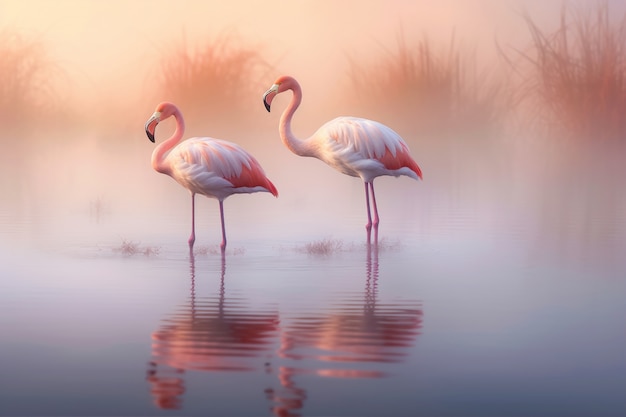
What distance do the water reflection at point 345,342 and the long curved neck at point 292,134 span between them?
3.25 metres

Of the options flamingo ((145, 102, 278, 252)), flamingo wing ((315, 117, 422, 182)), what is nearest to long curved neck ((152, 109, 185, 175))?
flamingo ((145, 102, 278, 252))

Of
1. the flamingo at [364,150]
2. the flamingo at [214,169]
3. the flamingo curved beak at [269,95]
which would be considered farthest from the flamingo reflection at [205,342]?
the flamingo curved beak at [269,95]

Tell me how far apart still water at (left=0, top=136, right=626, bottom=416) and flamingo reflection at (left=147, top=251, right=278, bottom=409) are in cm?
1

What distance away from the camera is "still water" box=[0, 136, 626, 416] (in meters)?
3.70

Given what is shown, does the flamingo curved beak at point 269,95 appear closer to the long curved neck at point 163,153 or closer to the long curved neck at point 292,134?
the long curved neck at point 292,134

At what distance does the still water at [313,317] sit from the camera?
146 inches

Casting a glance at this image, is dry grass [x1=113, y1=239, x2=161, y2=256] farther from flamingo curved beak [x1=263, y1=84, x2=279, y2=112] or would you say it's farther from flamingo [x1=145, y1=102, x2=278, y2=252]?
flamingo curved beak [x1=263, y1=84, x2=279, y2=112]

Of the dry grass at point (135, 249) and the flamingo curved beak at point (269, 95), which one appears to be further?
the flamingo curved beak at point (269, 95)

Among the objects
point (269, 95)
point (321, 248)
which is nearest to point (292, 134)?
point (269, 95)

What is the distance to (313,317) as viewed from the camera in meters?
4.95

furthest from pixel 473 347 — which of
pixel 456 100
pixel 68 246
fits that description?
pixel 456 100

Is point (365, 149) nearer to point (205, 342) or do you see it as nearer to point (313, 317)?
point (313, 317)

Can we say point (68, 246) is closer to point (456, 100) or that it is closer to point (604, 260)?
point (604, 260)

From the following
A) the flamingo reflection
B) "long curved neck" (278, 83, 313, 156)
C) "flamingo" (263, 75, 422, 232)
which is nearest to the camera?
the flamingo reflection
